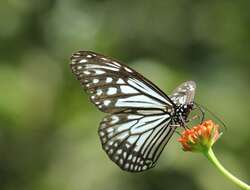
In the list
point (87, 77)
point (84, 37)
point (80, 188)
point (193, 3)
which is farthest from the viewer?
point (193, 3)

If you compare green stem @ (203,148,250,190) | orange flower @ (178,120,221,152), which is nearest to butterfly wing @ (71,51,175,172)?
orange flower @ (178,120,221,152)

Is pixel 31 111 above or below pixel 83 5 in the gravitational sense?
below

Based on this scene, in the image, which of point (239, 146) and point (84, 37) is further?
point (84, 37)

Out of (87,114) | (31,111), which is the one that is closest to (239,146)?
(87,114)

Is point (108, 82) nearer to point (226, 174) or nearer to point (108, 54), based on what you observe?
point (226, 174)

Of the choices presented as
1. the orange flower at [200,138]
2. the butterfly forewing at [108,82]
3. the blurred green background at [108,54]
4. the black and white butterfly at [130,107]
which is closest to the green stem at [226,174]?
the orange flower at [200,138]

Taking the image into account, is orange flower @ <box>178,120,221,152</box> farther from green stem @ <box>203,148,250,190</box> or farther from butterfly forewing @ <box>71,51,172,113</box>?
butterfly forewing @ <box>71,51,172,113</box>

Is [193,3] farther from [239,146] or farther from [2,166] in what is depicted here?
[2,166]
